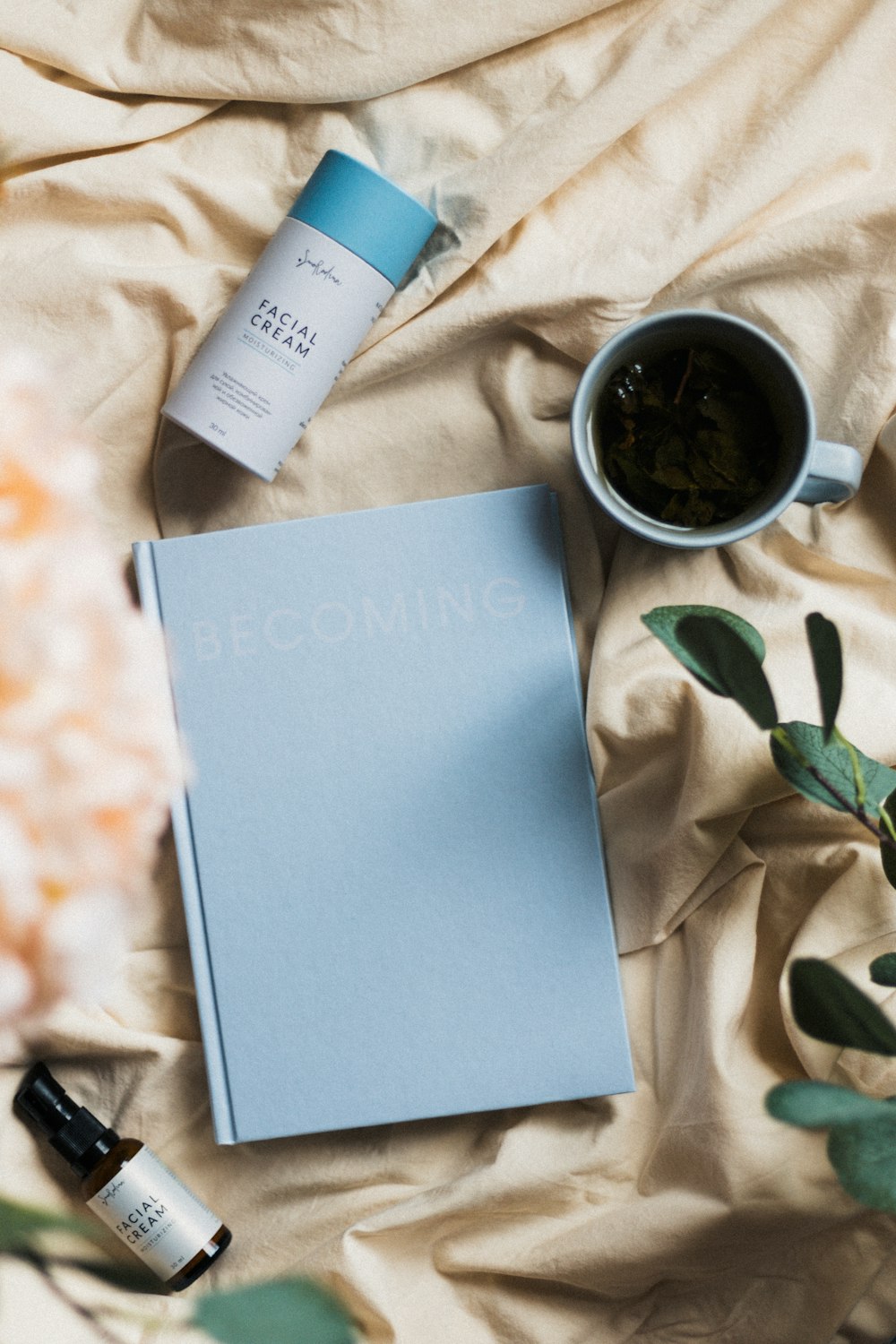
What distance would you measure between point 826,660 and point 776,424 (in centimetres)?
19

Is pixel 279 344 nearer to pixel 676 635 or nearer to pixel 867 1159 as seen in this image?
pixel 676 635

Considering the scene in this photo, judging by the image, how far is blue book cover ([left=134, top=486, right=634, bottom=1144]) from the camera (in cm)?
61

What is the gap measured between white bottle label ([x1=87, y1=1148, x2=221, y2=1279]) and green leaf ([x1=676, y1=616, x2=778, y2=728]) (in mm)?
406

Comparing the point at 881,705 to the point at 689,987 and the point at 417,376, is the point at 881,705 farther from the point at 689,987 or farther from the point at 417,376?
the point at 417,376

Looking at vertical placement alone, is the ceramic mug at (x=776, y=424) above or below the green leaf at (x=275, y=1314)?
below

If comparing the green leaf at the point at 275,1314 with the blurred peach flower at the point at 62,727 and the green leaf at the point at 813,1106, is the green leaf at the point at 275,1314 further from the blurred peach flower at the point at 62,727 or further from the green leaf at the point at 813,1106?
the green leaf at the point at 813,1106

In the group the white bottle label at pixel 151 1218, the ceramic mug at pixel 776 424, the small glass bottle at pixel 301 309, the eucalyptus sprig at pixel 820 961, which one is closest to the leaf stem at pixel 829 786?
the eucalyptus sprig at pixel 820 961

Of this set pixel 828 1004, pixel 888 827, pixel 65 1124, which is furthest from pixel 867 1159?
pixel 65 1124

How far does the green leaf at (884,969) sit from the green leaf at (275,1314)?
1.28ft

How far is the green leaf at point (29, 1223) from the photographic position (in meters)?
0.16

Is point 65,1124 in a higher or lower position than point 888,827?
lower

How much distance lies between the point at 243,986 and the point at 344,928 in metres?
0.06

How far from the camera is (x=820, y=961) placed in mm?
406
